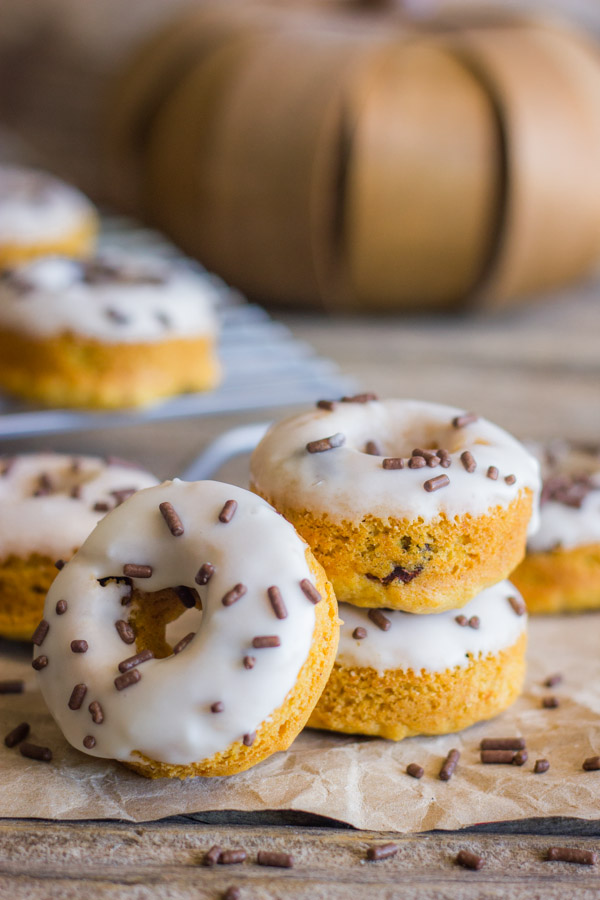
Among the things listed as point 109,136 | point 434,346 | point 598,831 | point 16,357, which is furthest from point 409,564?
point 109,136

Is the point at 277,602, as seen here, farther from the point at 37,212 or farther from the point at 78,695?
the point at 37,212

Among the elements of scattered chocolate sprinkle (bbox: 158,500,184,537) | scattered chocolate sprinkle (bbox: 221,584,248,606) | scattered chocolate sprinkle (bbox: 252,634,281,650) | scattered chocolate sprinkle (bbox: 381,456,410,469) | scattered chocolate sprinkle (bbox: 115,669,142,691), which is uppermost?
scattered chocolate sprinkle (bbox: 381,456,410,469)

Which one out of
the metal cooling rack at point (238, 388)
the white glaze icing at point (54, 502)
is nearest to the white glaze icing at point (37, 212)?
the metal cooling rack at point (238, 388)

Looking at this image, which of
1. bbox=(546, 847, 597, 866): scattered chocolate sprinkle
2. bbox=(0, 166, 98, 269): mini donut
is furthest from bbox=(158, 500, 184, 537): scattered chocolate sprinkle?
bbox=(0, 166, 98, 269): mini donut

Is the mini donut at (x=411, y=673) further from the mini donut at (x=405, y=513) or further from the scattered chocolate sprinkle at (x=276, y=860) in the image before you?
the scattered chocolate sprinkle at (x=276, y=860)

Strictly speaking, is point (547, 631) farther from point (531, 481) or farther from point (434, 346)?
point (434, 346)

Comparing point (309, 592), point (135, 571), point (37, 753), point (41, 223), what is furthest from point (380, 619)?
point (41, 223)

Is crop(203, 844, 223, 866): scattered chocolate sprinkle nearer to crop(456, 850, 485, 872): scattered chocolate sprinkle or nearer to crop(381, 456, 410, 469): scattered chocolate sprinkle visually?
crop(456, 850, 485, 872): scattered chocolate sprinkle
